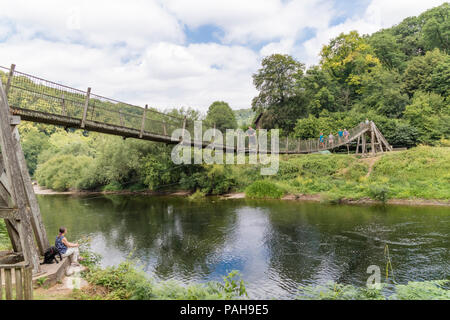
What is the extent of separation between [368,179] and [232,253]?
1358 cm

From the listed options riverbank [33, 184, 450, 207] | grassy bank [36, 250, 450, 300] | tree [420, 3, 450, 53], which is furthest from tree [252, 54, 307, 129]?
grassy bank [36, 250, 450, 300]

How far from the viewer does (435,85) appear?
28.8m

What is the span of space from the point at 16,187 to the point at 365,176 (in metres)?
20.2

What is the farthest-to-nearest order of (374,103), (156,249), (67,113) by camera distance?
(374,103) < (156,249) < (67,113)

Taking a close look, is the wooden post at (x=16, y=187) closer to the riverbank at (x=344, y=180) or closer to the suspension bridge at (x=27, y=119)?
the suspension bridge at (x=27, y=119)

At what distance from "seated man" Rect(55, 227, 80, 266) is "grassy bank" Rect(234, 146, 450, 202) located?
51.6ft

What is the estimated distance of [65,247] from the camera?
7.30 metres

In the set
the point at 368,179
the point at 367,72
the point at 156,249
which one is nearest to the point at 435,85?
the point at 367,72

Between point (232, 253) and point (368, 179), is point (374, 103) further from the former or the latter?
point (232, 253)

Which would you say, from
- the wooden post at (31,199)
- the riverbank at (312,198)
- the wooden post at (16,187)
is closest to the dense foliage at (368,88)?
the riverbank at (312,198)

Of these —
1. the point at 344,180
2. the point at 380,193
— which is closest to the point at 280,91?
the point at 344,180

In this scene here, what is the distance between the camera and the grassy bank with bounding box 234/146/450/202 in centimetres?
1819

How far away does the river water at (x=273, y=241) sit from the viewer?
859cm

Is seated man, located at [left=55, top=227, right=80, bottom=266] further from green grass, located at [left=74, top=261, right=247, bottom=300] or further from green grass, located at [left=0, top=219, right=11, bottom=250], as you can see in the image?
green grass, located at [left=0, top=219, right=11, bottom=250]
